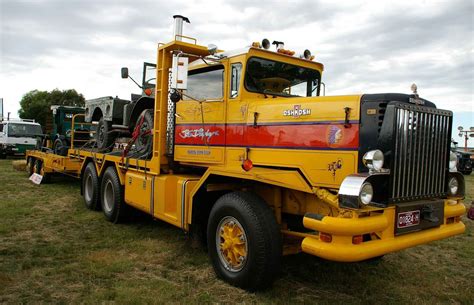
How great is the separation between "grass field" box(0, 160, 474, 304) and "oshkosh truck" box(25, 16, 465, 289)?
0.39 meters

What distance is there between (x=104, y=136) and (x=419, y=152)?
693 centimetres

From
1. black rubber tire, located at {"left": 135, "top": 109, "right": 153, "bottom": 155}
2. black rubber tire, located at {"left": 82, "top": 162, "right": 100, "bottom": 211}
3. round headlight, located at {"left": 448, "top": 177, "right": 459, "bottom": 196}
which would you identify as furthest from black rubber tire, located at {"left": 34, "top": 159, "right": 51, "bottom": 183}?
round headlight, located at {"left": 448, "top": 177, "right": 459, "bottom": 196}

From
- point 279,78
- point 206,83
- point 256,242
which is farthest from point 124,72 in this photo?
point 256,242

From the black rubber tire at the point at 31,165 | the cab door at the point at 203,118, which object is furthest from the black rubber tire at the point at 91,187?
the black rubber tire at the point at 31,165

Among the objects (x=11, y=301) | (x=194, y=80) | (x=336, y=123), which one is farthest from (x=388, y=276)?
(x=11, y=301)

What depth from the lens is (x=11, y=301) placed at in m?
3.97

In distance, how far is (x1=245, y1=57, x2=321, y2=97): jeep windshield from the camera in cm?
520

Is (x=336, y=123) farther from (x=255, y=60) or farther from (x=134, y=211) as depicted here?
(x=134, y=211)

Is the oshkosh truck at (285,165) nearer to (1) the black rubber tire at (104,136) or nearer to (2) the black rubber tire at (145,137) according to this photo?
(2) the black rubber tire at (145,137)

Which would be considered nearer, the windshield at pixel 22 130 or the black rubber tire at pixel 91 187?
the black rubber tire at pixel 91 187

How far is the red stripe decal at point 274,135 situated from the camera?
4.03m

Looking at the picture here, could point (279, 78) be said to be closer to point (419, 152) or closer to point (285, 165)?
Answer: point (285, 165)

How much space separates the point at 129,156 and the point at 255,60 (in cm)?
320

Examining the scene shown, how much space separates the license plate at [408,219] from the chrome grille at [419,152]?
0.14 m
